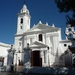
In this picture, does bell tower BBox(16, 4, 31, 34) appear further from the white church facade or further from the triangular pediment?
the triangular pediment

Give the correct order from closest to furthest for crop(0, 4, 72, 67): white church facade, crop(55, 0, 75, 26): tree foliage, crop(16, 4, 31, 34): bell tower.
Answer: crop(55, 0, 75, 26): tree foliage, crop(0, 4, 72, 67): white church facade, crop(16, 4, 31, 34): bell tower

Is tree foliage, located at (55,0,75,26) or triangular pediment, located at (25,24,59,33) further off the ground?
triangular pediment, located at (25,24,59,33)

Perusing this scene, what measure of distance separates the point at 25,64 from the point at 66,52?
1594 centimetres

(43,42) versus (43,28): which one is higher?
(43,28)

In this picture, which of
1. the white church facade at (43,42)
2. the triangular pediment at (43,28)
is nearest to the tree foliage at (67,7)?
the white church facade at (43,42)

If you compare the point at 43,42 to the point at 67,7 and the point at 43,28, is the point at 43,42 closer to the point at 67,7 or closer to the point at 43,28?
the point at 43,28

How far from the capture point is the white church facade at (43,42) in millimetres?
24344

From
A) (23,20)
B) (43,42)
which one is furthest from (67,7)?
(23,20)

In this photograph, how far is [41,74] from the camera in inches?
406

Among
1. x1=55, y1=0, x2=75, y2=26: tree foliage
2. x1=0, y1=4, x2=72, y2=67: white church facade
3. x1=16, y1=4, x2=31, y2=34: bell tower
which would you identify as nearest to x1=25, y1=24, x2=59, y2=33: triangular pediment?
x1=0, y1=4, x2=72, y2=67: white church facade

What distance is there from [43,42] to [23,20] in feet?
28.8

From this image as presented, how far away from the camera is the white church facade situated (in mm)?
24344

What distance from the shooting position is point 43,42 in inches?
1086

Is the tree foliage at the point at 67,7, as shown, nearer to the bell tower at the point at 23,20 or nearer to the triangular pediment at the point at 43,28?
the triangular pediment at the point at 43,28
